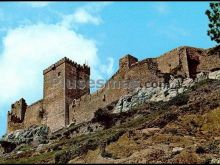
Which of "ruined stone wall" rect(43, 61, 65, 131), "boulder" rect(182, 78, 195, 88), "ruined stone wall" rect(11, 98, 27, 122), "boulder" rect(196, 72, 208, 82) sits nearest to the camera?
"boulder" rect(182, 78, 195, 88)

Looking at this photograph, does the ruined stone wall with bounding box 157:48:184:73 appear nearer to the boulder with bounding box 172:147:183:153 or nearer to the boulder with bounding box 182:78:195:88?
the boulder with bounding box 182:78:195:88

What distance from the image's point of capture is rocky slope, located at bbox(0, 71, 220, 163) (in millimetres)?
27125

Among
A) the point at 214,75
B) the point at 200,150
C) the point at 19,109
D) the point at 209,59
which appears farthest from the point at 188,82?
the point at 19,109

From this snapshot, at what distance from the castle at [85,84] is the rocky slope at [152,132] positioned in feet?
6.12

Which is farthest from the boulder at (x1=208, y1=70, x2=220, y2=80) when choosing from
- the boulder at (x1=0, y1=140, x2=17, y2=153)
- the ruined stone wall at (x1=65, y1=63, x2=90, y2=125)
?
the boulder at (x1=0, y1=140, x2=17, y2=153)

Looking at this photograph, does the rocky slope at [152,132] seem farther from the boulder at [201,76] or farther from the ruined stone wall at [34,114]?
the ruined stone wall at [34,114]

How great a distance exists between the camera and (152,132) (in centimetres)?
3259

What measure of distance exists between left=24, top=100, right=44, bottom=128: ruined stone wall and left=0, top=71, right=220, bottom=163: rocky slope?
7664 mm

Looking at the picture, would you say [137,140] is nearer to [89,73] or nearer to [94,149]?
[94,149]

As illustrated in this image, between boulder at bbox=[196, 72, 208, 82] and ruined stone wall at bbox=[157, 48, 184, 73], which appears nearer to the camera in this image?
boulder at bbox=[196, 72, 208, 82]

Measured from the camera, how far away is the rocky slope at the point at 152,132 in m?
27.1

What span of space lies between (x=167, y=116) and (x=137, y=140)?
231 inches

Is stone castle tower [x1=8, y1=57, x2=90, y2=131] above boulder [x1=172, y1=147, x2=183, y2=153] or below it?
above

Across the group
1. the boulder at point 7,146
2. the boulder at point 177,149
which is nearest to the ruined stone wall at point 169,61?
the boulder at point 7,146
